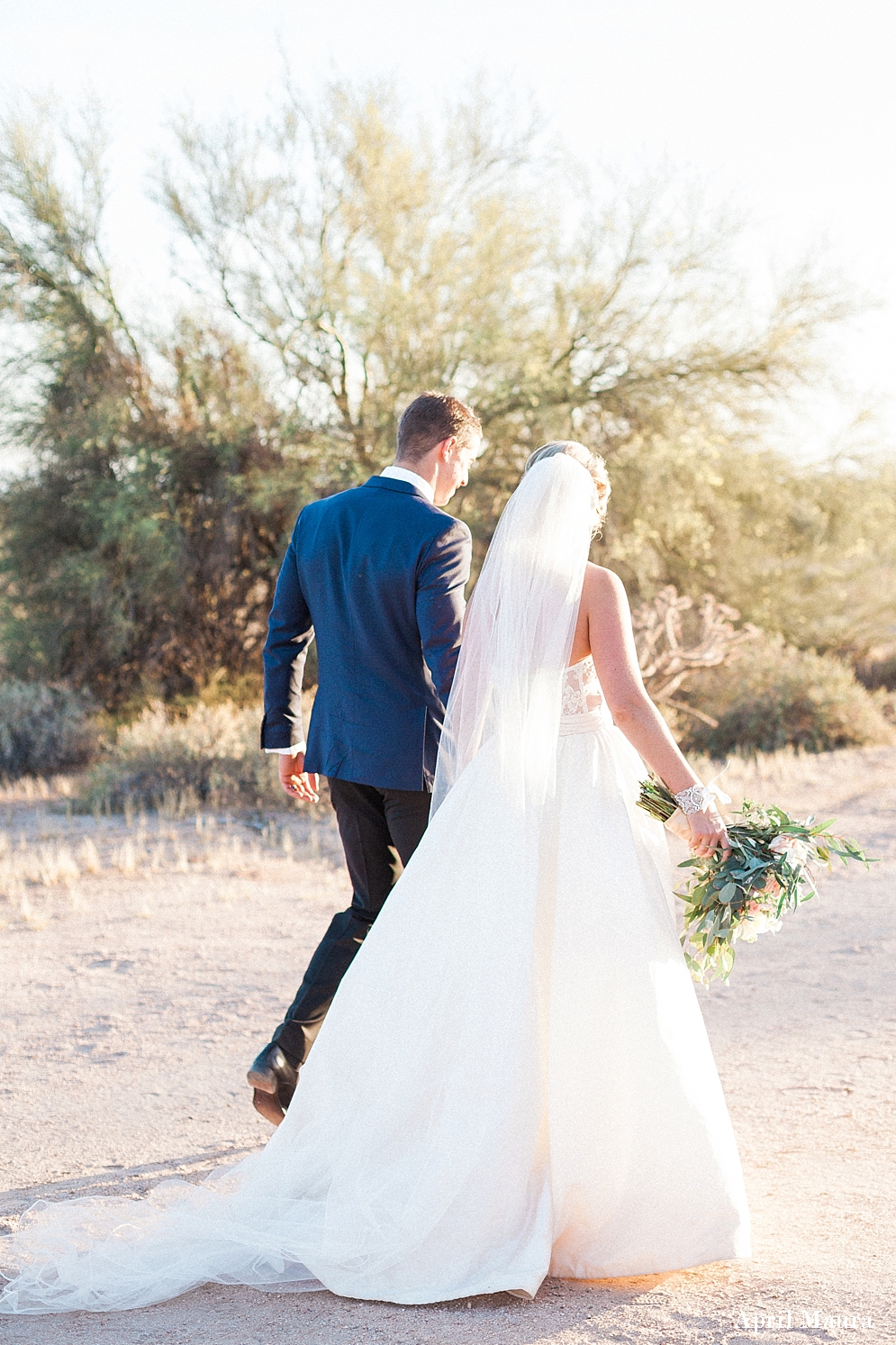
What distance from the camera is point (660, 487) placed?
13.3 m

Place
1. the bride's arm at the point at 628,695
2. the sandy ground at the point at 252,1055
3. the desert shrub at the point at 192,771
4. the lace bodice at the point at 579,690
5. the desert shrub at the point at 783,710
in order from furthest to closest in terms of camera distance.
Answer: the desert shrub at the point at 783,710 → the desert shrub at the point at 192,771 → the lace bodice at the point at 579,690 → the bride's arm at the point at 628,695 → the sandy ground at the point at 252,1055

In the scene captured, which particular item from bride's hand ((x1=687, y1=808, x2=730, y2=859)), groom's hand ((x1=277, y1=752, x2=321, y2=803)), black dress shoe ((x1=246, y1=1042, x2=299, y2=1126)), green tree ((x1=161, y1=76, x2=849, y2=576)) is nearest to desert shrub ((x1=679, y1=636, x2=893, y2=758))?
green tree ((x1=161, y1=76, x2=849, y2=576))

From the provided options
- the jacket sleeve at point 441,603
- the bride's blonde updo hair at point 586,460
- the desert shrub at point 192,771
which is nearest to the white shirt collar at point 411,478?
the jacket sleeve at point 441,603

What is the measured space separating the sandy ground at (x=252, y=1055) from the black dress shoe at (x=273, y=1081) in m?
0.24

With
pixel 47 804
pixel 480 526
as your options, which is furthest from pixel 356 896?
pixel 480 526

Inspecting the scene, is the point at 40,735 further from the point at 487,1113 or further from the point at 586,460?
the point at 487,1113

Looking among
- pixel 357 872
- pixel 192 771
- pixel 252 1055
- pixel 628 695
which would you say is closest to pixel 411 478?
pixel 628 695

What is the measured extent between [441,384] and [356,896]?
395 inches

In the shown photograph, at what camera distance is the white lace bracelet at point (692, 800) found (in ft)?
9.19

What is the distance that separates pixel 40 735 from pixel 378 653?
1000 cm

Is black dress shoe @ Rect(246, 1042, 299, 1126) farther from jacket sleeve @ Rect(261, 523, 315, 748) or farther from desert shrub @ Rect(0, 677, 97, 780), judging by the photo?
desert shrub @ Rect(0, 677, 97, 780)

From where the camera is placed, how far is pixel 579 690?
293 centimetres

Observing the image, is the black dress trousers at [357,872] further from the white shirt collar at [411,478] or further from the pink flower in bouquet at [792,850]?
the pink flower in bouquet at [792,850]

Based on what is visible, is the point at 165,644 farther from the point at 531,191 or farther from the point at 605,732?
the point at 605,732
